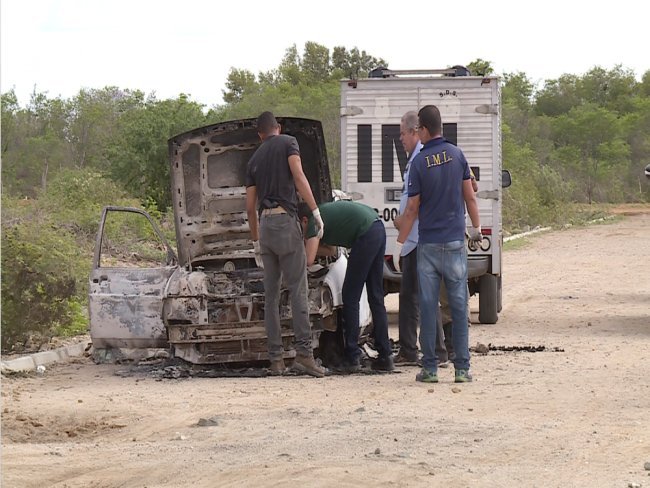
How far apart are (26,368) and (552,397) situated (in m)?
4.78

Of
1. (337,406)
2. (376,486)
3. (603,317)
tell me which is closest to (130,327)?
(337,406)

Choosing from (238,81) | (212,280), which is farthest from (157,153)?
(238,81)

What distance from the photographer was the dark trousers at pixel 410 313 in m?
11.3

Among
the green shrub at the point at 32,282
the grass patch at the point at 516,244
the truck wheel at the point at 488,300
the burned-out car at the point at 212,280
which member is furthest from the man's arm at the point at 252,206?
the grass patch at the point at 516,244

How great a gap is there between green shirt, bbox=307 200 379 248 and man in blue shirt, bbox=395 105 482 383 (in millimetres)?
639

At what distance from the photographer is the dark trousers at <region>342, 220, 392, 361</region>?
11.2 m

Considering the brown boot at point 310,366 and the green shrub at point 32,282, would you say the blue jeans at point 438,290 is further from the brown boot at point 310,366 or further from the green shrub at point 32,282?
the green shrub at point 32,282

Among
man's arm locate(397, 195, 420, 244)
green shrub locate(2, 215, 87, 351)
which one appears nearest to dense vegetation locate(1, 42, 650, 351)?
green shrub locate(2, 215, 87, 351)

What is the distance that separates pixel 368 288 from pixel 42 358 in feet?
10.4

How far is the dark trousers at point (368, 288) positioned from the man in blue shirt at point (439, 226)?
2.24ft

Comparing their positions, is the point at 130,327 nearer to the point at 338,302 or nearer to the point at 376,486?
the point at 338,302

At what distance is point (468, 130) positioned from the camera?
1580cm

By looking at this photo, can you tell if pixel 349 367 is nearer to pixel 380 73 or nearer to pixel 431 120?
pixel 431 120

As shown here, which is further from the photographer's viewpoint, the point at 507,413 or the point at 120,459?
the point at 507,413
